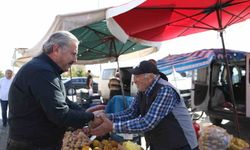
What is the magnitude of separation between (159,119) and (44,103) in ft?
3.61

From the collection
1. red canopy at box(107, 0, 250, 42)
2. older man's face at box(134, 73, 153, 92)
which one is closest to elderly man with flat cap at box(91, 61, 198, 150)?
older man's face at box(134, 73, 153, 92)

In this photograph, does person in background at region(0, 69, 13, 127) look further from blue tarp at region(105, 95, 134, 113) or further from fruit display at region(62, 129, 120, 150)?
fruit display at region(62, 129, 120, 150)

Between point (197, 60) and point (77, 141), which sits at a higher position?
point (197, 60)

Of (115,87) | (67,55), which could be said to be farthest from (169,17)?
(67,55)

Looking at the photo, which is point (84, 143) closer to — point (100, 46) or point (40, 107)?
point (40, 107)

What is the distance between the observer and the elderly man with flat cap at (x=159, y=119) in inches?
121

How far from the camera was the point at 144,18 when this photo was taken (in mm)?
4965

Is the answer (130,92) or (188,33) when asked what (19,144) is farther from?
(130,92)

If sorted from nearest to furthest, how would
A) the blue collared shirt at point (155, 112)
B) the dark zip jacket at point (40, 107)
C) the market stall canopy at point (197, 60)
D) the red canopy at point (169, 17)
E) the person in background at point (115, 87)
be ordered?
the dark zip jacket at point (40, 107) < the blue collared shirt at point (155, 112) < the red canopy at point (169, 17) < the person in background at point (115, 87) < the market stall canopy at point (197, 60)

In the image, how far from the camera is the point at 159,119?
3.05m

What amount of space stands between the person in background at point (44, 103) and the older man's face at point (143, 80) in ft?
2.17

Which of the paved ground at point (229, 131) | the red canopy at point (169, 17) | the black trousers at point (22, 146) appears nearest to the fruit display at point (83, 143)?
the red canopy at point (169, 17)

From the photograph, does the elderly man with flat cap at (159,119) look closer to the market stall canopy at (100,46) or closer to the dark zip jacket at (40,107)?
the dark zip jacket at (40,107)

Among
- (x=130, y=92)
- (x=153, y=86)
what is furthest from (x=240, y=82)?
(x=153, y=86)
